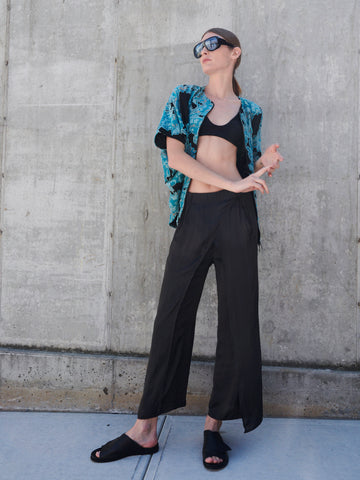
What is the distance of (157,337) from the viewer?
91.3 inches

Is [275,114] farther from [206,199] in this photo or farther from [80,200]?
[80,200]

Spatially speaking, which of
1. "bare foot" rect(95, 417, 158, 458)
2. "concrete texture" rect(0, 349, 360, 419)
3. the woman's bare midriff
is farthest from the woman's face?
"bare foot" rect(95, 417, 158, 458)

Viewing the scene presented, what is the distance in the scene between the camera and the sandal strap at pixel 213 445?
220cm

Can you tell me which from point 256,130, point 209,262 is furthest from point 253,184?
point 256,130

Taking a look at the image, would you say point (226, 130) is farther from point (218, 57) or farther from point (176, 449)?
point (176, 449)

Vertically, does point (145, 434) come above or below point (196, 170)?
below

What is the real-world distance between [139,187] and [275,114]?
3.85 ft

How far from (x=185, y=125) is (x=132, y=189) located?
880 mm

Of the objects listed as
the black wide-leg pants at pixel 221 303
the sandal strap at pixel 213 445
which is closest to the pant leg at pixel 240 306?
the black wide-leg pants at pixel 221 303

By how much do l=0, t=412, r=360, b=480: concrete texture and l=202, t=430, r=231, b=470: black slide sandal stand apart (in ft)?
0.12

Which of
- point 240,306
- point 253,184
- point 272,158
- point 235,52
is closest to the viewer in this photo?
point 253,184

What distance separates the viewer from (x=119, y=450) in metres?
2.21

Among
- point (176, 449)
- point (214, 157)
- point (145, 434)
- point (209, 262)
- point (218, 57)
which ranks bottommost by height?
point (176, 449)

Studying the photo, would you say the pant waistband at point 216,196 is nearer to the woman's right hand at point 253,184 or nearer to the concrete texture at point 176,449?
the woman's right hand at point 253,184
